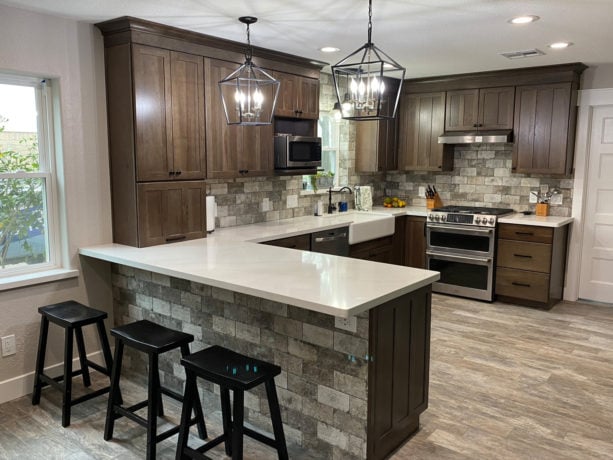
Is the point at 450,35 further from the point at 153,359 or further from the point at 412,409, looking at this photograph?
the point at 153,359

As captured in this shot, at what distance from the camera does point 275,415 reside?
7.88 ft

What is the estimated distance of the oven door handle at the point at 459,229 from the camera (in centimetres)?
528

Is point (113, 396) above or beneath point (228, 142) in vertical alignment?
beneath

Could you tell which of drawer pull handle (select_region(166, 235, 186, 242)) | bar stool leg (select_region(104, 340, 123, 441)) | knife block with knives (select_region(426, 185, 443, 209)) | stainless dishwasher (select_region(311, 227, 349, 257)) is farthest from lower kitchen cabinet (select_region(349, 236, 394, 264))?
bar stool leg (select_region(104, 340, 123, 441))

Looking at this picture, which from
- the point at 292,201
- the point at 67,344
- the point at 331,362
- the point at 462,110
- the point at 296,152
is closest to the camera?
the point at 331,362

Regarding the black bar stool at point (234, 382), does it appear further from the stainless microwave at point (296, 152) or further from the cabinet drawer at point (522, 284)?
the cabinet drawer at point (522, 284)

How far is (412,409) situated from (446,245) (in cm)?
304

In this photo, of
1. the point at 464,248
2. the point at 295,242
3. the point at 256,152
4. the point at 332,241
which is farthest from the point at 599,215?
the point at 256,152

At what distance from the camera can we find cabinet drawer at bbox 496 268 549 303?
5.12 metres

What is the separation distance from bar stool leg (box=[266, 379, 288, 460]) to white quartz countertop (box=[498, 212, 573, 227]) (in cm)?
363

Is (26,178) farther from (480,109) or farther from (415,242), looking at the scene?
(480,109)

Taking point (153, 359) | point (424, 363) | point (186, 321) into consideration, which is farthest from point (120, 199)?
point (424, 363)

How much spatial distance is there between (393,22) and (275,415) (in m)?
2.55

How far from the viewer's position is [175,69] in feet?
12.0
